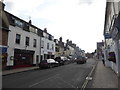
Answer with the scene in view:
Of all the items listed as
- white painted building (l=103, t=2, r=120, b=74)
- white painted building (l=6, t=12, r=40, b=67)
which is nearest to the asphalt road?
white painted building (l=103, t=2, r=120, b=74)

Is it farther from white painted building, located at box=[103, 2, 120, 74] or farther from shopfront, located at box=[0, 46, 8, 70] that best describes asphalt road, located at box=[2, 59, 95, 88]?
shopfront, located at box=[0, 46, 8, 70]

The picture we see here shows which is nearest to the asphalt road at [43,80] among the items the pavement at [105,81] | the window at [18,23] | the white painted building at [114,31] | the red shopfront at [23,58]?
the pavement at [105,81]

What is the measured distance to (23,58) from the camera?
76.9ft

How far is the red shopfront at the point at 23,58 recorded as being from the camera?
21417 mm

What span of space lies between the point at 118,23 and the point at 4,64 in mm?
15504

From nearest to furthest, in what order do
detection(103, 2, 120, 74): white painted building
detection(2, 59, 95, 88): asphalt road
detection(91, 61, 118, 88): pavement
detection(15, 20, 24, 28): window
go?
1. detection(91, 61, 118, 88): pavement
2. detection(2, 59, 95, 88): asphalt road
3. detection(103, 2, 120, 74): white painted building
4. detection(15, 20, 24, 28): window

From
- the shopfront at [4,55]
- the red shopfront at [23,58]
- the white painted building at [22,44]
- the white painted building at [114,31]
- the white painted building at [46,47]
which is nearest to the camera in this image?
the white painted building at [114,31]

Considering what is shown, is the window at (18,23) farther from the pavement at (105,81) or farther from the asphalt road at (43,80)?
the pavement at (105,81)

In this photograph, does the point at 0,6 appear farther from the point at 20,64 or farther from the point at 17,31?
the point at 20,64

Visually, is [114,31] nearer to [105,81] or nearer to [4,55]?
[105,81]

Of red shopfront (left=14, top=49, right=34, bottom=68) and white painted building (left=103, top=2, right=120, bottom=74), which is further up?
white painted building (left=103, top=2, right=120, bottom=74)

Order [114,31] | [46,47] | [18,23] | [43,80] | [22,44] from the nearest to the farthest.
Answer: [43,80] < [114,31] < [18,23] < [22,44] < [46,47]

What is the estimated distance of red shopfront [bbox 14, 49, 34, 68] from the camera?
21.4m

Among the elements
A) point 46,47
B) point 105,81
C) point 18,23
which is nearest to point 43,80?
A: point 105,81
